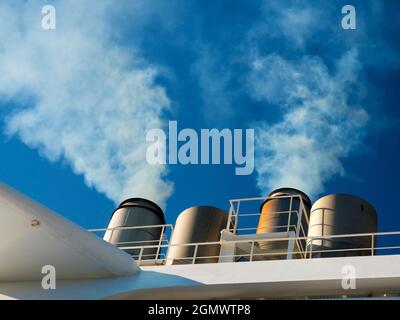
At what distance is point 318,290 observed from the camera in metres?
9.34

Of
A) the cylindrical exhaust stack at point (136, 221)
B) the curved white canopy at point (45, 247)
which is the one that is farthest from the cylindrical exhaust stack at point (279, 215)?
the curved white canopy at point (45, 247)

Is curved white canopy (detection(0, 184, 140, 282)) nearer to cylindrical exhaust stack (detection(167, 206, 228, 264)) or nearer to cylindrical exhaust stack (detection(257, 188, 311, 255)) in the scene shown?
cylindrical exhaust stack (detection(167, 206, 228, 264))

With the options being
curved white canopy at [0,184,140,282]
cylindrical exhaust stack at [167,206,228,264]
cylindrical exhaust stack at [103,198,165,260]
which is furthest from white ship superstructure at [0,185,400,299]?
cylindrical exhaust stack at [103,198,165,260]

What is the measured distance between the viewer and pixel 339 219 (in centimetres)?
1253

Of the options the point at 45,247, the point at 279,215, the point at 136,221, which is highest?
the point at 136,221

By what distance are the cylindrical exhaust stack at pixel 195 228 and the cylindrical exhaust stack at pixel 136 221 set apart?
32.8 inches

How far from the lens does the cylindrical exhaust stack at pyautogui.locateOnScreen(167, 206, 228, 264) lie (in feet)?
45.0

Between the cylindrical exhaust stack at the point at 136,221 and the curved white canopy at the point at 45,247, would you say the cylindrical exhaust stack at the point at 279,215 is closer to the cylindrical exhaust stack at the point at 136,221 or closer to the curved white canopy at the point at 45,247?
the cylindrical exhaust stack at the point at 136,221

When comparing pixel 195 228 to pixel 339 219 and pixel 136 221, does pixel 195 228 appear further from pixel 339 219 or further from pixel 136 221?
pixel 339 219

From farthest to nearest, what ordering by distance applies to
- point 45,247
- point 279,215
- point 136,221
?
point 136,221 → point 279,215 → point 45,247

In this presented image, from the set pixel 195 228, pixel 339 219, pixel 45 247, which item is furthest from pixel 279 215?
pixel 45 247

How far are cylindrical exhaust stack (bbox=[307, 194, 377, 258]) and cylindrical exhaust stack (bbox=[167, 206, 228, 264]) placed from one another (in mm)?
2243

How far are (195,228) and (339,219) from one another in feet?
10.8

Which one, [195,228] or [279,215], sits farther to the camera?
[195,228]
